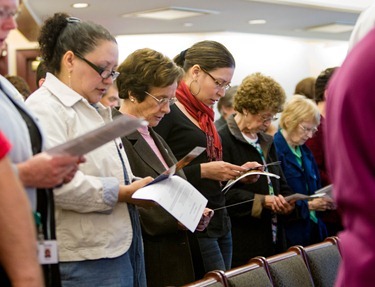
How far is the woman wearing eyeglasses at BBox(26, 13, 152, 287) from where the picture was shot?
7.38 feet

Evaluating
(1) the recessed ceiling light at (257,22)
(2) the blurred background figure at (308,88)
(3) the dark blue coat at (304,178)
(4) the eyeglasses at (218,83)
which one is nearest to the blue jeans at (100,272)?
(4) the eyeglasses at (218,83)

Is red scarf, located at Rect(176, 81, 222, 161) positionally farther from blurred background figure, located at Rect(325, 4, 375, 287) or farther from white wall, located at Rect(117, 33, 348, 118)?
white wall, located at Rect(117, 33, 348, 118)

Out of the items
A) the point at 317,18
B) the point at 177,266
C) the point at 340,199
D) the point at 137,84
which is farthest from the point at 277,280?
the point at 317,18

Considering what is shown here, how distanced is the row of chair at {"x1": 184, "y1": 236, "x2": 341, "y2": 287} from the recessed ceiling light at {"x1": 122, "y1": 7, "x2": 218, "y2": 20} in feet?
15.6

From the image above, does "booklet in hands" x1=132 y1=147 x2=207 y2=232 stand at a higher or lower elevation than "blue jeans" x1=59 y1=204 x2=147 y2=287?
higher

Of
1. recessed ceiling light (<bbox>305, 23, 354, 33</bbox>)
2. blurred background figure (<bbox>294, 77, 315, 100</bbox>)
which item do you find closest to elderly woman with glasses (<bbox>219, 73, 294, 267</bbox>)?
blurred background figure (<bbox>294, 77, 315, 100</bbox>)

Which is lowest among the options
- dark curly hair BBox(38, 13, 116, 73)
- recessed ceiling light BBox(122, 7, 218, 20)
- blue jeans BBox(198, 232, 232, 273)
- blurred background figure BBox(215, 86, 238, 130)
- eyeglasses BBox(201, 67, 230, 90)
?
blurred background figure BBox(215, 86, 238, 130)

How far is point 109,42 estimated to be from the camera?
2.43 metres

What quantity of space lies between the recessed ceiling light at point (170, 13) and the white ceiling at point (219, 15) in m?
0.13

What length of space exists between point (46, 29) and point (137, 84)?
576 millimetres

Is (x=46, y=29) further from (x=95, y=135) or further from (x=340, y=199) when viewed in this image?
(x=340, y=199)

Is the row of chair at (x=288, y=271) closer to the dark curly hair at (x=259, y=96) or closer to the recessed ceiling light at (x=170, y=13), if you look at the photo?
the dark curly hair at (x=259, y=96)

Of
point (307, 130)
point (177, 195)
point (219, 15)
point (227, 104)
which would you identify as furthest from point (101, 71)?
point (219, 15)

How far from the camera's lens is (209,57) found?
11.1 ft
